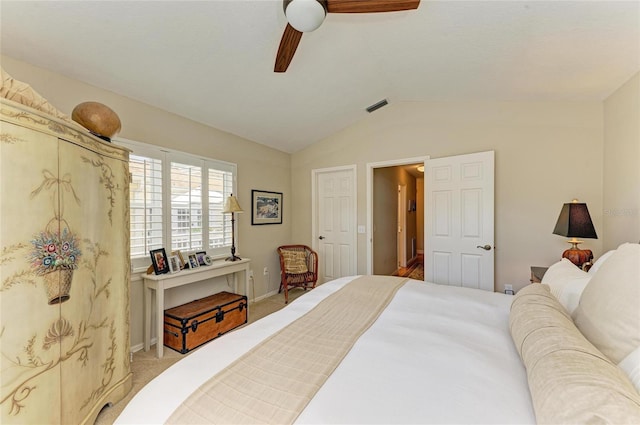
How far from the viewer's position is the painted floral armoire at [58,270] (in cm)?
112

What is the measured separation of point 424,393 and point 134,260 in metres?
2.64

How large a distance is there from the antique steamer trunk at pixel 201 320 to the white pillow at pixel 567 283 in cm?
275

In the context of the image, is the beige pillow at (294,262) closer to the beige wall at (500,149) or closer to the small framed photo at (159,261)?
the beige wall at (500,149)

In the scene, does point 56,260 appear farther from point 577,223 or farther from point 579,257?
point 579,257

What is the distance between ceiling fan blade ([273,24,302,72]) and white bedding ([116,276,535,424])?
177 cm

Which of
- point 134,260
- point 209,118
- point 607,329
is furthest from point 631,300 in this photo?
point 209,118

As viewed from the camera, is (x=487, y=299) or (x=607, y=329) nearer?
(x=607, y=329)

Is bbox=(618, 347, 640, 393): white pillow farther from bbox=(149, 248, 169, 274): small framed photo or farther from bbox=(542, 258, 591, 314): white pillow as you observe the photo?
bbox=(149, 248, 169, 274): small framed photo

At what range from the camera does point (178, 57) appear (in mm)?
2072

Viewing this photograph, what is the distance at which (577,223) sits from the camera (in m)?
2.24

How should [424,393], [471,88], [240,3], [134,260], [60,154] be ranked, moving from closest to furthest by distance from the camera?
[424,393] < [60,154] < [240,3] < [134,260] < [471,88]

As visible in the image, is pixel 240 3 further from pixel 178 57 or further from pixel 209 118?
pixel 209 118

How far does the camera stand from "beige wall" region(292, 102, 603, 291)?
2705mm

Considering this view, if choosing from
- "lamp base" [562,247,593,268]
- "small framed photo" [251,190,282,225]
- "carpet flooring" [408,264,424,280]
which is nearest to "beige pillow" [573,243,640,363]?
"lamp base" [562,247,593,268]
